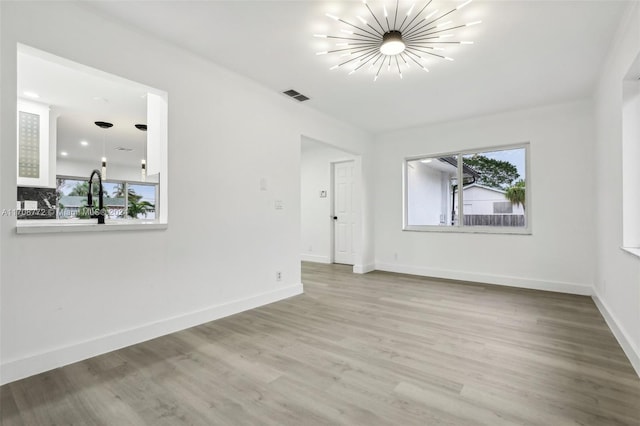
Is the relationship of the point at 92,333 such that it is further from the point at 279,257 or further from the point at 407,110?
the point at 407,110

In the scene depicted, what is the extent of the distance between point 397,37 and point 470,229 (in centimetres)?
355

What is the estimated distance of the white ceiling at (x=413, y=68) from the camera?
7.48ft

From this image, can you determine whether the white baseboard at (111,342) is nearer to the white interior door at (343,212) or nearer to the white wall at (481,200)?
the white interior door at (343,212)

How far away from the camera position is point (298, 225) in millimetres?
4113

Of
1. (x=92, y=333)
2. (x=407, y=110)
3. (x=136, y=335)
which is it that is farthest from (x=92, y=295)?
(x=407, y=110)

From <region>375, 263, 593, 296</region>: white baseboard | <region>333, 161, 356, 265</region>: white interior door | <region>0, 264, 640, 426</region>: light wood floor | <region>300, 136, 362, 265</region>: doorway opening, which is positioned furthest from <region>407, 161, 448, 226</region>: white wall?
<region>0, 264, 640, 426</region>: light wood floor

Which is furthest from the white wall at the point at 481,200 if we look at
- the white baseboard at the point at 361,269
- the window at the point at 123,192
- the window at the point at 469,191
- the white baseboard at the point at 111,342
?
the window at the point at 123,192

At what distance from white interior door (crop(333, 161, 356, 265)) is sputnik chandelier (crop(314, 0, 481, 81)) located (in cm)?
348

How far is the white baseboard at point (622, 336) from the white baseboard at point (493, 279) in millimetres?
721

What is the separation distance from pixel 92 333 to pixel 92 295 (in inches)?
11.3

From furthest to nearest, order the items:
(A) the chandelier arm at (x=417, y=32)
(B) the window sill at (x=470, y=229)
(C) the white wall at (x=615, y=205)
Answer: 1. (B) the window sill at (x=470, y=229)
2. (A) the chandelier arm at (x=417, y=32)
3. (C) the white wall at (x=615, y=205)

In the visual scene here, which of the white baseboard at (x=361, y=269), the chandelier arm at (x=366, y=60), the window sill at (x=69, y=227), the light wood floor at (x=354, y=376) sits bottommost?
the light wood floor at (x=354, y=376)

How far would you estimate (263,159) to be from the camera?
365 cm

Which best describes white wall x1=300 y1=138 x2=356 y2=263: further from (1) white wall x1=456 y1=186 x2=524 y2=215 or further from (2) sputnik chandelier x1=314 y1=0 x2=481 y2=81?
(2) sputnik chandelier x1=314 y1=0 x2=481 y2=81
